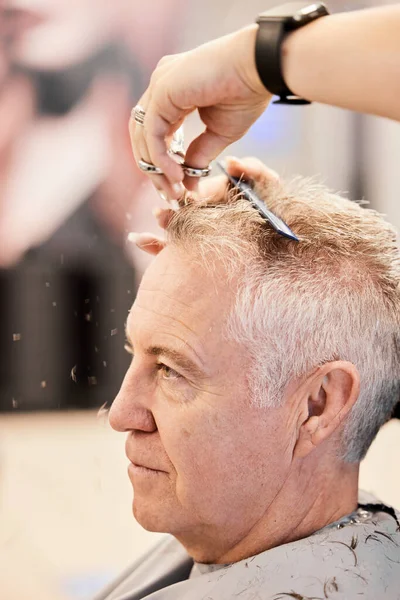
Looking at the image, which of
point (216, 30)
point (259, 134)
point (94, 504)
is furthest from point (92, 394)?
point (216, 30)

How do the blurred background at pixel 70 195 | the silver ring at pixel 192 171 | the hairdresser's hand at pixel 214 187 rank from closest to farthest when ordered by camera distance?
the silver ring at pixel 192 171, the hairdresser's hand at pixel 214 187, the blurred background at pixel 70 195

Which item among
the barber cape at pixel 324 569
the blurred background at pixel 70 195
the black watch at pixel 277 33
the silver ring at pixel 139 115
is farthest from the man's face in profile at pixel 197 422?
the blurred background at pixel 70 195

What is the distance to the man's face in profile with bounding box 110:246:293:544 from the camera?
1.46m

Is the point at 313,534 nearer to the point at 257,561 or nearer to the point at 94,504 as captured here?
the point at 257,561

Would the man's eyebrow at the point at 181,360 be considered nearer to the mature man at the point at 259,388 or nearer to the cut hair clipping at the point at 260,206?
the mature man at the point at 259,388

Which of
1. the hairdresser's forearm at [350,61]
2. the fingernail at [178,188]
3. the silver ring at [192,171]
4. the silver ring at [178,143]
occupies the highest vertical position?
the hairdresser's forearm at [350,61]

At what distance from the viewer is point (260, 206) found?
5.00 feet

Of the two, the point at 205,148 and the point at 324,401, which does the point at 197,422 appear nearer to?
the point at 324,401

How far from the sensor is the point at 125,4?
18.7 ft

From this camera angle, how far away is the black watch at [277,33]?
1.21 meters

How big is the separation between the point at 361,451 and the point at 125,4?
15.9ft

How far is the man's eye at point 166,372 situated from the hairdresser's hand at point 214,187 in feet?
0.85

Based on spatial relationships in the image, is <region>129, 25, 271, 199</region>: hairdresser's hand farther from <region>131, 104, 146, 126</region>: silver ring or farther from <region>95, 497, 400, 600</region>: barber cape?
<region>95, 497, 400, 600</region>: barber cape

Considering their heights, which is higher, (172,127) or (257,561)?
(172,127)
